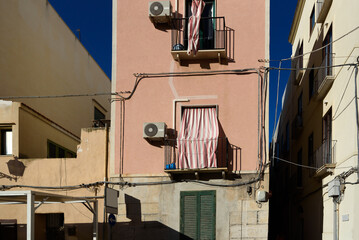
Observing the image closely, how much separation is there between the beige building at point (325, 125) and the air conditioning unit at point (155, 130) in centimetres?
450

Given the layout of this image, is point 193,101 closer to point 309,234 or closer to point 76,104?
point 309,234

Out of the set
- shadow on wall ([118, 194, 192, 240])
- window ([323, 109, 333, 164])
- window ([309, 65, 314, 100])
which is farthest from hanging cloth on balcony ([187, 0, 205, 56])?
window ([309, 65, 314, 100])

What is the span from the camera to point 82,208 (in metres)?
17.1

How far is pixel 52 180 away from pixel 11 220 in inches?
71.5

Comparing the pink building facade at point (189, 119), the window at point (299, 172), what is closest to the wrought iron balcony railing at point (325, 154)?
the pink building facade at point (189, 119)

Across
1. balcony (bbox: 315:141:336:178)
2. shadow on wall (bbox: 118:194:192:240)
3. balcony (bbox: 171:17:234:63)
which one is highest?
balcony (bbox: 171:17:234:63)

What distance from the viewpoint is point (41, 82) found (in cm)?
2328

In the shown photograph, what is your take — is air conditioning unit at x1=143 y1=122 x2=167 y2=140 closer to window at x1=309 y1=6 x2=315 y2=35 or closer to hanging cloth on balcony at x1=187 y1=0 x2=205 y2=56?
hanging cloth on balcony at x1=187 y1=0 x2=205 y2=56

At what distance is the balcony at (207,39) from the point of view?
650 inches

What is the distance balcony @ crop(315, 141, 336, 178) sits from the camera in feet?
52.7

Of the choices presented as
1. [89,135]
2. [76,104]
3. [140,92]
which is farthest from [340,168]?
[76,104]

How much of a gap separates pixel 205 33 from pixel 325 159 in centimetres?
551

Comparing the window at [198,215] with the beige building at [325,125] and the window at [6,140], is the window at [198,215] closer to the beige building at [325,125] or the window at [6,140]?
the beige building at [325,125]

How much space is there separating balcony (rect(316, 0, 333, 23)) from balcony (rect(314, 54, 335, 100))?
5.82 feet
